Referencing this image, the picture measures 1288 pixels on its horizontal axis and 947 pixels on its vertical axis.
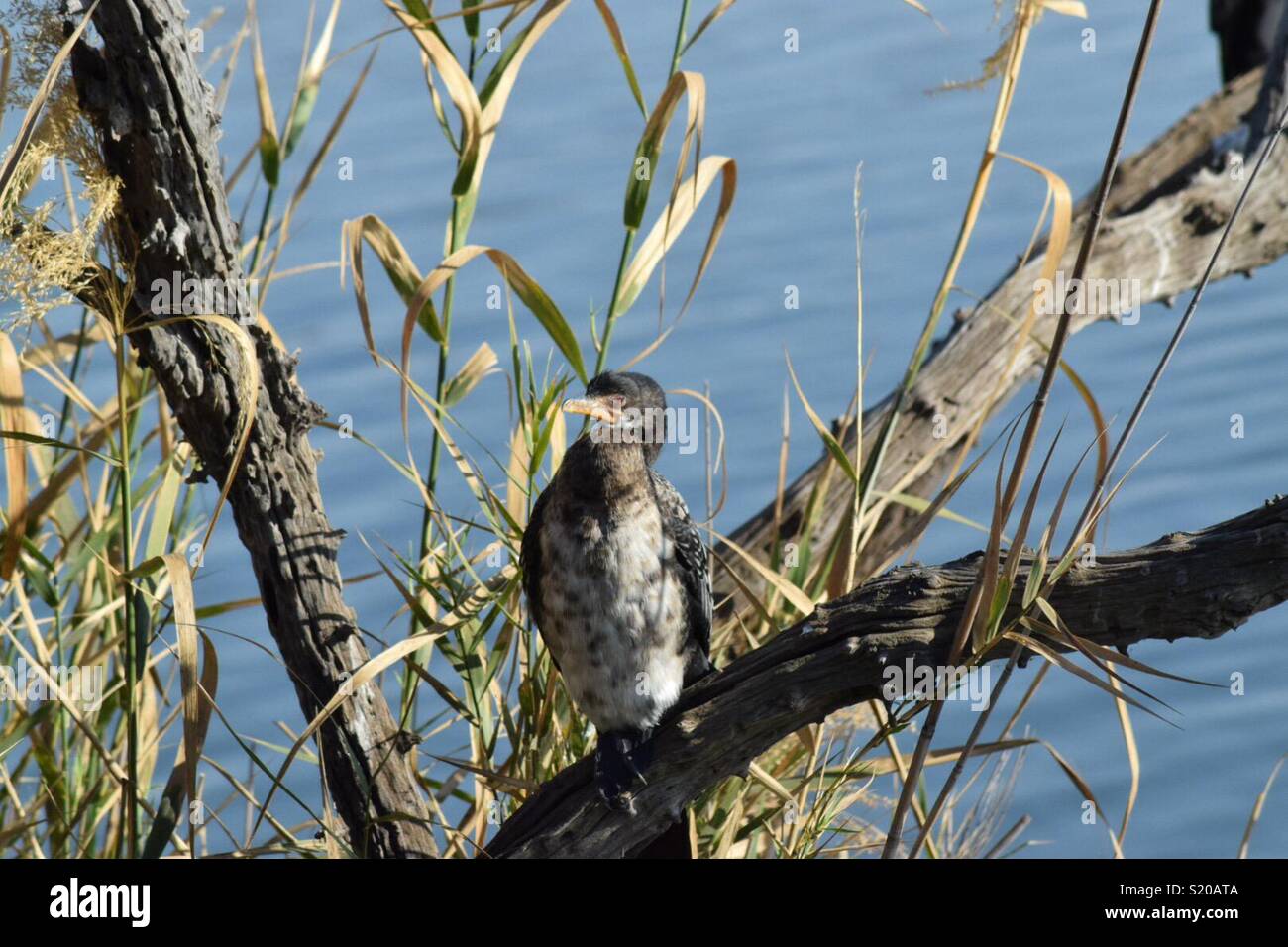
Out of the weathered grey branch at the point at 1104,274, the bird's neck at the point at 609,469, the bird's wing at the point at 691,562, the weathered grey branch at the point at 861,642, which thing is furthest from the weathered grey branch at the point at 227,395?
the weathered grey branch at the point at 1104,274

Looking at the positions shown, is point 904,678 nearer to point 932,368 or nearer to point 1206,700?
point 932,368

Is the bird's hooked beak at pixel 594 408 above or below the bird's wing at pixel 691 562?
above

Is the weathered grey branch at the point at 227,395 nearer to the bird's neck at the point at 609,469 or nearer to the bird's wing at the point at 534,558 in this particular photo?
the bird's wing at the point at 534,558

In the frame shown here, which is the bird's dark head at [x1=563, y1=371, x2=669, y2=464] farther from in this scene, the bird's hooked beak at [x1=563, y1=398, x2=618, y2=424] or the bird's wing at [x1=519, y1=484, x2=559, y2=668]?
the bird's wing at [x1=519, y1=484, x2=559, y2=668]

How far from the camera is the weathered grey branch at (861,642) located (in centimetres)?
192

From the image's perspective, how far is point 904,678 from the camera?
6.80ft

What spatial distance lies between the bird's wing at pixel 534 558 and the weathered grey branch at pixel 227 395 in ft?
1.00

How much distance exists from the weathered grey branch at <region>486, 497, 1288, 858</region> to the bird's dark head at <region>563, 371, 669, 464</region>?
435mm

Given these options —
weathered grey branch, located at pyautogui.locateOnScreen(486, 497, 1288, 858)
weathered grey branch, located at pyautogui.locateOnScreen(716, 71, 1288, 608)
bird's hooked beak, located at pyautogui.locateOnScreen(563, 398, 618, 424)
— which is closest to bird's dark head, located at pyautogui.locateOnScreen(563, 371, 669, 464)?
bird's hooked beak, located at pyautogui.locateOnScreen(563, 398, 618, 424)

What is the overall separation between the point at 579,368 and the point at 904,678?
0.70 meters

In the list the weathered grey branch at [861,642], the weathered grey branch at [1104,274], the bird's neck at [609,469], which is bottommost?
the weathered grey branch at [861,642]

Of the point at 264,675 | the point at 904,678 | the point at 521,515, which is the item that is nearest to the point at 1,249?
the point at 521,515

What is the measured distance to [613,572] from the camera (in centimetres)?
246

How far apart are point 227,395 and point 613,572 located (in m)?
0.67
